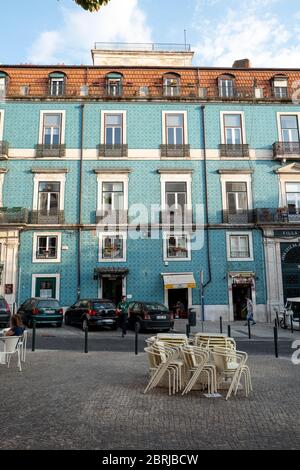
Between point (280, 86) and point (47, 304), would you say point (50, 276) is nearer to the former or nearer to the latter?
point (47, 304)

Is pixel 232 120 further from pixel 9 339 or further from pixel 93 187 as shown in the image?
pixel 9 339

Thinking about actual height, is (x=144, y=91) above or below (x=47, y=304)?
above

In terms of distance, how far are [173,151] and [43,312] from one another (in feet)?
44.4

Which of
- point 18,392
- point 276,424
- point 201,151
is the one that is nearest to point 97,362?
point 18,392

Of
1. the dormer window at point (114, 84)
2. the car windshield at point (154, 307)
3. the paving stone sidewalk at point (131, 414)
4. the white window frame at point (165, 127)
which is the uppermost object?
the dormer window at point (114, 84)

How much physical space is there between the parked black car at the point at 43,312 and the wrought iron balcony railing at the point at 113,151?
35.2 ft

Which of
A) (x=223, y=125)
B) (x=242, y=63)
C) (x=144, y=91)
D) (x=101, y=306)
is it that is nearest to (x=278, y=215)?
(x=223, y=125)

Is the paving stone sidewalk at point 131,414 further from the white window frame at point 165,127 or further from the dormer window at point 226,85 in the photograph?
the dormer window at point 226,85

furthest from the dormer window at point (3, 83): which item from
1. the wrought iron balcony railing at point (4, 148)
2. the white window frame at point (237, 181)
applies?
the white window frame at point (237, 181)

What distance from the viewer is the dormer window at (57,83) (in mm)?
27309

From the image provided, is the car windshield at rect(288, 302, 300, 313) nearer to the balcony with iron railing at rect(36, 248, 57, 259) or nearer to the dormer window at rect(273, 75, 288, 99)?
the balcony with iron railing at rect(36, 248, 57, 259)

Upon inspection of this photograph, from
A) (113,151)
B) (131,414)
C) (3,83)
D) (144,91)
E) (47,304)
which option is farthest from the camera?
(144,91)

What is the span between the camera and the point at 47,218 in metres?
25.3

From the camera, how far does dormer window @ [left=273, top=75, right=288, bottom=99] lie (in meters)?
27.8
